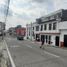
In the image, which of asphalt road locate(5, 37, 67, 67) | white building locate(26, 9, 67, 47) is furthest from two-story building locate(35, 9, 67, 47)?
asphalt road locate(5, 37, 67, 67)

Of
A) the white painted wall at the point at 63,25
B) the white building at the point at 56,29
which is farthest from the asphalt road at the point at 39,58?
the white building at the point at 56,29

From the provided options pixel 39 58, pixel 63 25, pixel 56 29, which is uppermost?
pixel 63 25

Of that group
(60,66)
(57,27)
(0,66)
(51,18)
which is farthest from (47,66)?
(51,18)

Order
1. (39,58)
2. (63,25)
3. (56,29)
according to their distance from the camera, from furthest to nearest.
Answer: (56,29), (63,25), (39,58)

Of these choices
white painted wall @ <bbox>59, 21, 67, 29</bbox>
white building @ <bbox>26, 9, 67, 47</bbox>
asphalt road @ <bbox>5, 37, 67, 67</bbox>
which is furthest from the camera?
white building @ <bbox>26, 9, 67, 47</bbox>

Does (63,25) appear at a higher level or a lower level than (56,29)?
higher

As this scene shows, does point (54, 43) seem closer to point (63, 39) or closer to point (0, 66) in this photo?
point (63, 39)

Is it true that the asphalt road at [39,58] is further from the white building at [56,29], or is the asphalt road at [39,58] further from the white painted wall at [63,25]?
the white building at [56,29]

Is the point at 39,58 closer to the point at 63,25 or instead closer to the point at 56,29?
the point at 63,25

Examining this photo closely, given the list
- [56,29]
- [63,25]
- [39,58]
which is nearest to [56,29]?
[56,29]

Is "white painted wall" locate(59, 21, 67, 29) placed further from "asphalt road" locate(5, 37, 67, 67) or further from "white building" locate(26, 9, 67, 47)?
"asphalt road" locate(5, 37, 67, 67)

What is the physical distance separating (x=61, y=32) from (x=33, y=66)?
24.8 metres

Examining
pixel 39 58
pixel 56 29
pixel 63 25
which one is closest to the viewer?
pixel 39 58

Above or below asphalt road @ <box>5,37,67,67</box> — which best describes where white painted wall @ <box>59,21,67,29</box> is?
above
